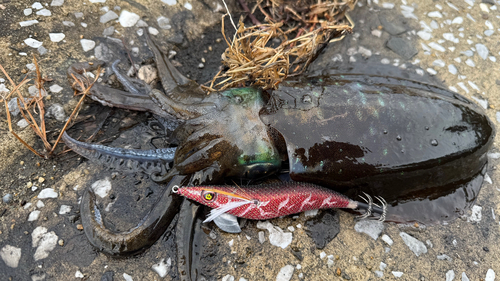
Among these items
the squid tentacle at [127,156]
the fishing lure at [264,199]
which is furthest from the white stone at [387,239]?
the squid tentacle at [127,156]

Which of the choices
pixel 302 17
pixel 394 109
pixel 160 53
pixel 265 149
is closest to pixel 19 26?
pixel 160 53

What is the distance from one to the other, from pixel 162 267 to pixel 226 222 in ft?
2.08

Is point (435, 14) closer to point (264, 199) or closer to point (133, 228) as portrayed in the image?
point (264, 199)

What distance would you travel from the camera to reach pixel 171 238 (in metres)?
2.78

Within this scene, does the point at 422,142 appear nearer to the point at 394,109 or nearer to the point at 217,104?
the point at 394,109

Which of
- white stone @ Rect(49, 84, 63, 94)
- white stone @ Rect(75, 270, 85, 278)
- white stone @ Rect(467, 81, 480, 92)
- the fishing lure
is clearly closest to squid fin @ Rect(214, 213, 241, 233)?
the fishing lure

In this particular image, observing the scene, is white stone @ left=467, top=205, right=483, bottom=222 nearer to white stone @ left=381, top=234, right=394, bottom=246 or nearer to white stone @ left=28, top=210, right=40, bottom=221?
white stone @ left=381, top=234, right=394, bottom=246

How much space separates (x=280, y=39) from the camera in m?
4.36

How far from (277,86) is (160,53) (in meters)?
1.39

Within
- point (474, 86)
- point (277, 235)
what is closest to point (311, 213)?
point (277, 235)

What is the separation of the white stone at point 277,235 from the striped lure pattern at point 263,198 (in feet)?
0.40

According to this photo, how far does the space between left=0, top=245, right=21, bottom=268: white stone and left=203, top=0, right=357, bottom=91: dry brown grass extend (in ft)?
6.90

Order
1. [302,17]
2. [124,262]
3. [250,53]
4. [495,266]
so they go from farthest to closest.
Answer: [302,17] → [250,53] → [495,266] → [124,262]

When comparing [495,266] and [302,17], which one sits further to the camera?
[302,17]
